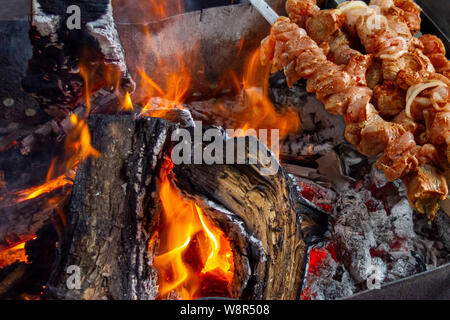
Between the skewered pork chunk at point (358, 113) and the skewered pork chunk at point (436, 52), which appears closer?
the skewered pork chunk at point (358, 113)

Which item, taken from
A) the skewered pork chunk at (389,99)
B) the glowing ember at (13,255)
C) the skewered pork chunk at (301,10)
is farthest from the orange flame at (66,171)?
the skewered pork chunk at (389,99)

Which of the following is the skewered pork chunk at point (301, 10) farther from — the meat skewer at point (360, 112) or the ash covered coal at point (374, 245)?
the ash covered coal at point (374, 245)

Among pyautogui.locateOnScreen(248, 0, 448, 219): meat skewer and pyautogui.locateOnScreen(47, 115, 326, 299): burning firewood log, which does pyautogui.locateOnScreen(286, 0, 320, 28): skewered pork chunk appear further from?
pyautogui.locateOnScreen(47, 115, 326, 299): burning firewood log

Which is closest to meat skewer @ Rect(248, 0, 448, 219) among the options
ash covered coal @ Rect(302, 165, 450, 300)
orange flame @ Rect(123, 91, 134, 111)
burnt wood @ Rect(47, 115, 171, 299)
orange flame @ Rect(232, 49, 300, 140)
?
ash covered coal @ Rect(302, 165, 450, 300)

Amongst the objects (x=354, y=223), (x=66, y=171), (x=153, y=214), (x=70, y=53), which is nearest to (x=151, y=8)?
(x=70, y=53)

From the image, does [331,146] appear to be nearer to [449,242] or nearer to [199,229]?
[449,242]
